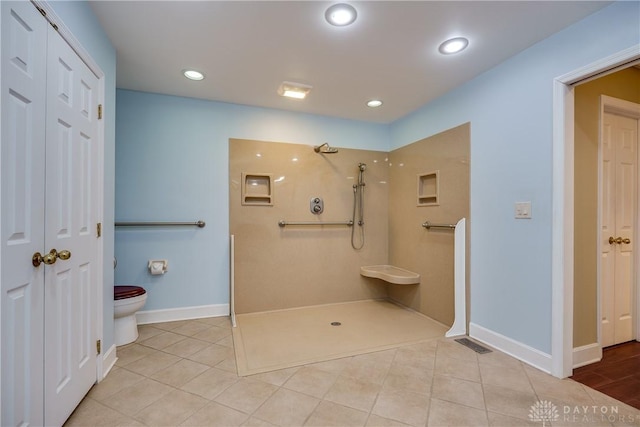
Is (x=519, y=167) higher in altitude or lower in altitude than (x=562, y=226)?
higher

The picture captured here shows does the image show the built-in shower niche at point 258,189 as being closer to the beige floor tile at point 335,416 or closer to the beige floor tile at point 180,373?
the beige floor tile at point 180,373

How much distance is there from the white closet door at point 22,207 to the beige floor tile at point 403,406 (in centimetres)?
157

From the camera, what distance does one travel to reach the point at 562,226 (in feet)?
6.17

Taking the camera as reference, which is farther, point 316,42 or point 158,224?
point 158,224

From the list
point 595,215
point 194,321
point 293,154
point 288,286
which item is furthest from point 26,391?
point 595,215

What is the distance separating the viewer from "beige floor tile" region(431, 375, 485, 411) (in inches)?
64.5

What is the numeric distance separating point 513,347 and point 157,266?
10.3 feet

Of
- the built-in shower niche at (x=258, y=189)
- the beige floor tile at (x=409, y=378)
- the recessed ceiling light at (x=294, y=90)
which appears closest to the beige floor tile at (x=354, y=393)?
the beige floor tile at (x=409, y=378)

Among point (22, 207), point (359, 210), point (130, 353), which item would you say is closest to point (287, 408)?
point (130, 353)

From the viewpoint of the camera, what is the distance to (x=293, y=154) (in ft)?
11.0

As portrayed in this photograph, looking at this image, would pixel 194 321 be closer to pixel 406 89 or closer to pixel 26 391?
pixel 26 391

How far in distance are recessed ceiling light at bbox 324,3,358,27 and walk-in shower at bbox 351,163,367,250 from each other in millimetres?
1943

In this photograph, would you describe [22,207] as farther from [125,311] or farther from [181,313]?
[181,313]

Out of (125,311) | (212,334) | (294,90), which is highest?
(294,90)
